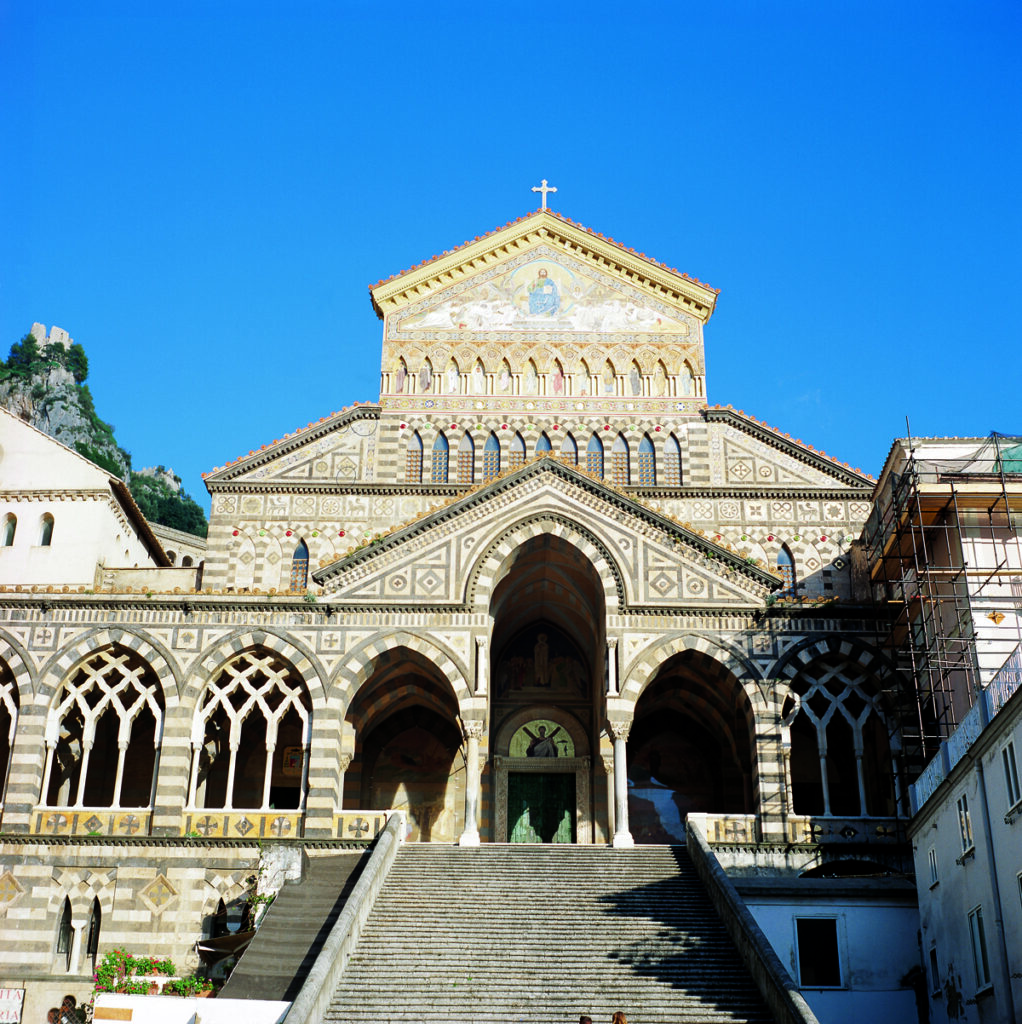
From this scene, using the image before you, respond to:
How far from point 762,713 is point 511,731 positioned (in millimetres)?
8626

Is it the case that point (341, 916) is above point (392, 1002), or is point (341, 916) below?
above

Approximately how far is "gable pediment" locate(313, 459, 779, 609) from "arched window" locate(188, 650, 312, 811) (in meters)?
2.84

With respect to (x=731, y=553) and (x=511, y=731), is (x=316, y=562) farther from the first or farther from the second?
(x=731, y=553)

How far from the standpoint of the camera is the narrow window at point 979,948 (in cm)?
2153

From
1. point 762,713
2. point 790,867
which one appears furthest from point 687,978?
point 762,713

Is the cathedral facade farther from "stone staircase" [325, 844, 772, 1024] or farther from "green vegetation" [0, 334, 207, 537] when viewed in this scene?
"green vegetation" [0, 334, 207, 537]

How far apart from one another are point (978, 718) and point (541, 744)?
52.7 feet

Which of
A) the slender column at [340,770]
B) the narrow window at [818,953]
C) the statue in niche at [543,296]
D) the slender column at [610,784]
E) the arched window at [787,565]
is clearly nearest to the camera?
the narrow window at [818,953]

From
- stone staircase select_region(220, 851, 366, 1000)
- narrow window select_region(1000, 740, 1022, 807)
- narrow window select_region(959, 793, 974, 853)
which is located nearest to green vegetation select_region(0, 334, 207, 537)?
stone staircase select_region(220, 851, 366, 1000)

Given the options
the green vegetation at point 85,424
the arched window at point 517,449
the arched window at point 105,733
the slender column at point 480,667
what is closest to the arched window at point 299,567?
the arched window at point 105,733

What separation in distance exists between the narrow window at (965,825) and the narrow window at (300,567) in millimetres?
21073

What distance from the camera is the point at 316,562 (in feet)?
127

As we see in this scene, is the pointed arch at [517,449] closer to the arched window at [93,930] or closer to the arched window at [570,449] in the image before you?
the arched window at [570,449]

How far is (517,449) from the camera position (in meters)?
40.2
